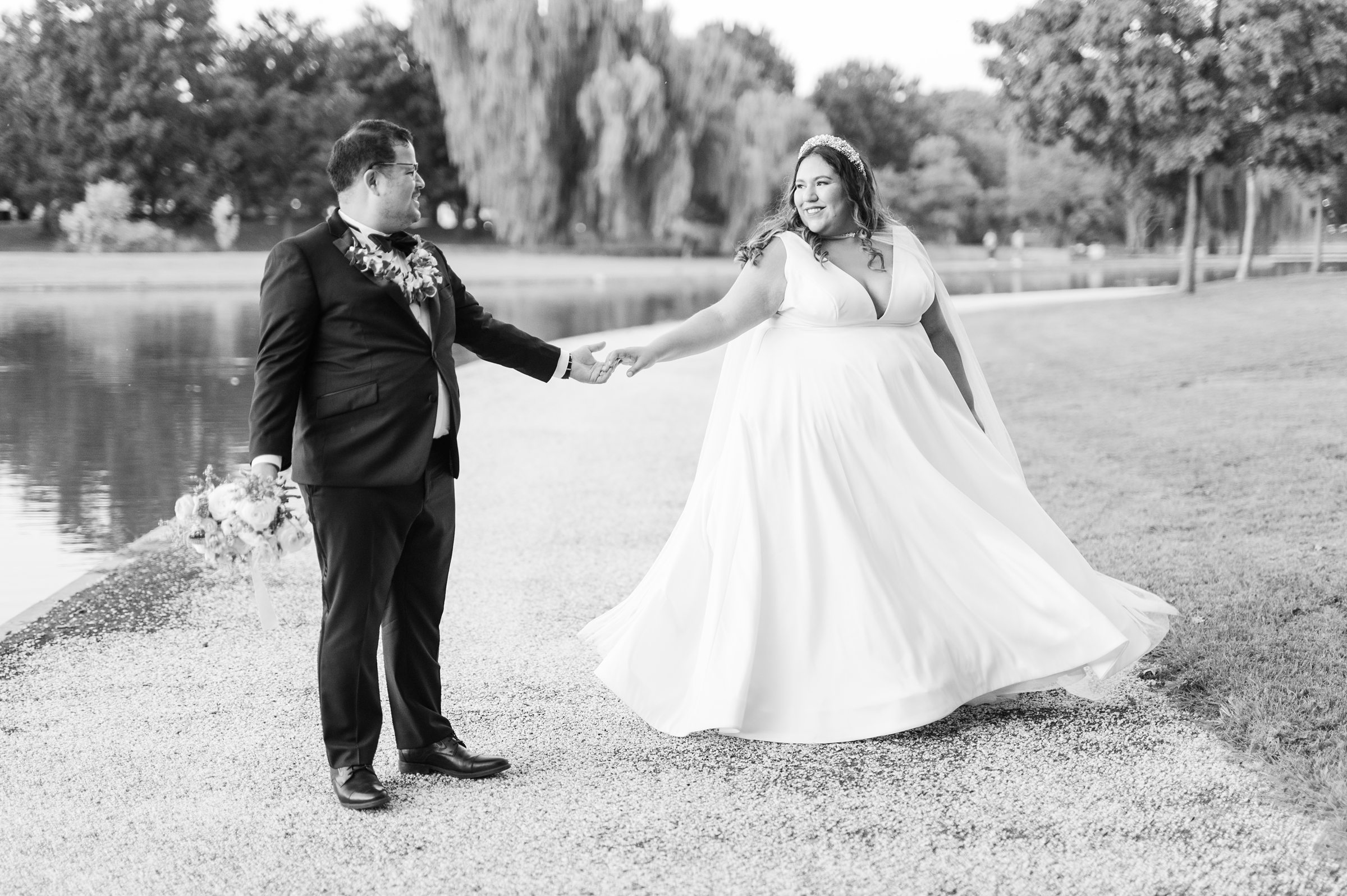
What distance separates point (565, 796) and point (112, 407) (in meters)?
10.5

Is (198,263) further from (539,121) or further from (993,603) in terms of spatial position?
(993,603)

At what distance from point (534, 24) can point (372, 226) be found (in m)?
37.7

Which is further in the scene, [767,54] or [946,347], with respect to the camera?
[767,54]

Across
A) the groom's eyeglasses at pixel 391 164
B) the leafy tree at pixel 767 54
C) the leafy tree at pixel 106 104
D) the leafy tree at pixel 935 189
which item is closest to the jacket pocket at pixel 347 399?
the groom's eyeglasses at pixel 391 164

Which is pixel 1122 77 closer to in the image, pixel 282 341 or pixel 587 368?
pixel 587 368

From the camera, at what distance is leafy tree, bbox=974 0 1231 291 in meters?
23.0

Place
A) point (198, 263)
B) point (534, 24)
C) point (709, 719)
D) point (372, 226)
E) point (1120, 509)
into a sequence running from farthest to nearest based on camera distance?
point (198, 263) → point (534, 24) → point (1120, 509) → point (709, 719) → point (372, 226)

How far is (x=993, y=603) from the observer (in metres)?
4.32

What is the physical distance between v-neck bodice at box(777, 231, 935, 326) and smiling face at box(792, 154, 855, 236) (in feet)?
0.30

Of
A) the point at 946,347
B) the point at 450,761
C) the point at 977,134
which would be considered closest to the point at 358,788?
the point at 450,761

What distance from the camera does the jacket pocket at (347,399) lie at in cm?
363

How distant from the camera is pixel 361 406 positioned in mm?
3641

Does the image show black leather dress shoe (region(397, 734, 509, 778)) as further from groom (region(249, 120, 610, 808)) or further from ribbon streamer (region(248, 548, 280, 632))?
ribbon streamer (region(248, 548, 280, 632))

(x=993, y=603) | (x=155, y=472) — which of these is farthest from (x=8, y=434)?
(x=993, y=603)
